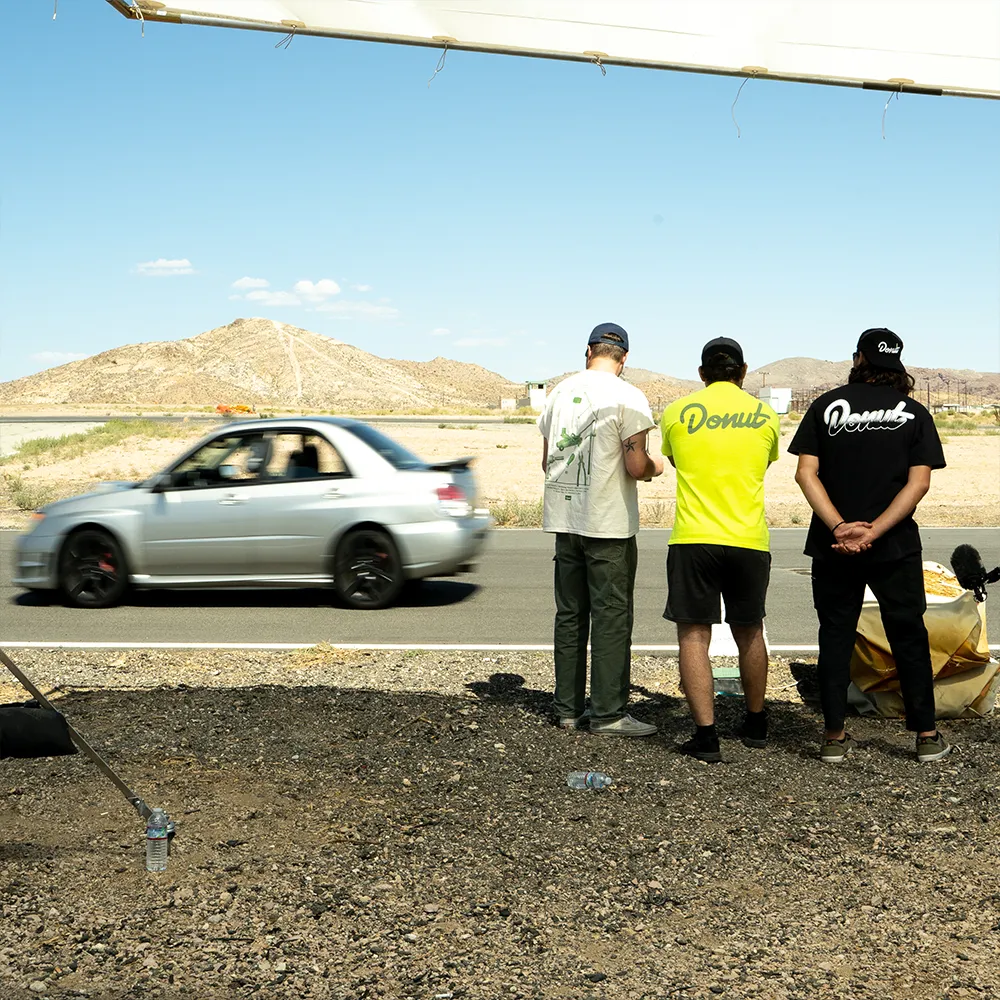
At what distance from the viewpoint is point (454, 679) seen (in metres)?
7.34

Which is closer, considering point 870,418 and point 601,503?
point 870,418

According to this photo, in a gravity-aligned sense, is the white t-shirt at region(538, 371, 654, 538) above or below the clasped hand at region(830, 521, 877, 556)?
above

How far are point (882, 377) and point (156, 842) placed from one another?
11.7ft

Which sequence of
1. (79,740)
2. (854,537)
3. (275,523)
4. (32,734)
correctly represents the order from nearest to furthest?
(32,734) < (79,740) < (854,537) < (275,523)

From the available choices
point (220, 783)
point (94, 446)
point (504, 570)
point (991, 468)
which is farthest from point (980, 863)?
point (94, 446)

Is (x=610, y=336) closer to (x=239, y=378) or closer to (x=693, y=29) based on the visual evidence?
(x=693, y=29)

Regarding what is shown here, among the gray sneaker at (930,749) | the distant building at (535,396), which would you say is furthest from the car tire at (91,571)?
the distant building at (535,396)

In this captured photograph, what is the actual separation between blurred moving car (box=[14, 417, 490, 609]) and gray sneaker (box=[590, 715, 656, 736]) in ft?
16.3

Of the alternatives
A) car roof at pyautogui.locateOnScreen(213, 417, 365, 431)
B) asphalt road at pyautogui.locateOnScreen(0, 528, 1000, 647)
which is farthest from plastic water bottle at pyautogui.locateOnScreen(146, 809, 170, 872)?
car roof at pyautogui.locateOnScreen(213, 417, 365, 431)

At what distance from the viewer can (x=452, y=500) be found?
35.3ft

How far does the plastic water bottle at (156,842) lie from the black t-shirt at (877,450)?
3048 millimetres

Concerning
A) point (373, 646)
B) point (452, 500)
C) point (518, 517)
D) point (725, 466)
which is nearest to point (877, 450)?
point (725, 466)

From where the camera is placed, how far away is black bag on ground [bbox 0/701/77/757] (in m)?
3.67

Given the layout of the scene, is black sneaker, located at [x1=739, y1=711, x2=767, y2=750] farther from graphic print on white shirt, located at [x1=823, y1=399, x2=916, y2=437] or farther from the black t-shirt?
graphic print on white shirt, located at [x1=823, y1=399, x2=916, y2=437]
